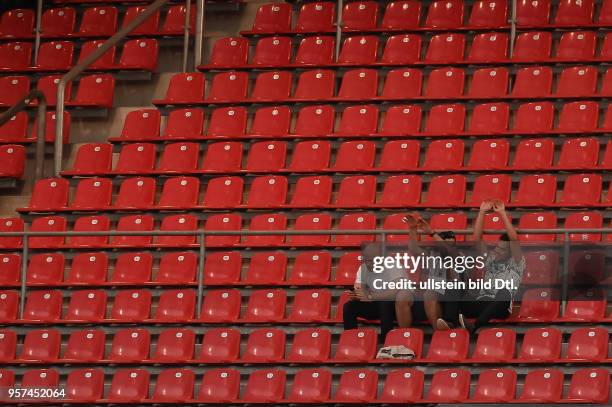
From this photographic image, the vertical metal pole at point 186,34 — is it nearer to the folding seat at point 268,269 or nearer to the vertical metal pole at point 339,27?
the vertical metal pole at point 339,27

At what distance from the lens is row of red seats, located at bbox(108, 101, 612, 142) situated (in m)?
12.3

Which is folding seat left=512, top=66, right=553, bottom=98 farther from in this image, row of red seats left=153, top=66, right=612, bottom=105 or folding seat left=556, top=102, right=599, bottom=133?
folding seat left=556, top=102, right=599, bottom=133

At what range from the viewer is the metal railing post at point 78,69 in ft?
43.4

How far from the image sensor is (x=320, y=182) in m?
12.2

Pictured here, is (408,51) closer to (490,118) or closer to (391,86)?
(391,86)

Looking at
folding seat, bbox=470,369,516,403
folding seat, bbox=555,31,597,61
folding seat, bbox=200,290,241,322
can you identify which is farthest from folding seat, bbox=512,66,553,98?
folding seat, bbox=470,369,516,403

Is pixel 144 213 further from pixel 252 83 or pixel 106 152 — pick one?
pixel 252 83

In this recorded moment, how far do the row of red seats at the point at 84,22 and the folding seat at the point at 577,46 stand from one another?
3.58 metres

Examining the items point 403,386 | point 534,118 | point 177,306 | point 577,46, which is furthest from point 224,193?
point 577,46

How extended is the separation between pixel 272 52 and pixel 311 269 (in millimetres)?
3010

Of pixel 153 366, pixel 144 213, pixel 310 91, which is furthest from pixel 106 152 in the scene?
pixel 153 366

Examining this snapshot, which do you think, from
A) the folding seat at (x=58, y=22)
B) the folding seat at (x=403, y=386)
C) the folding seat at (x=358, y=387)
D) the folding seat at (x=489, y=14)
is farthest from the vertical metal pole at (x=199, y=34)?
the folding seat at (x=403, y=386)

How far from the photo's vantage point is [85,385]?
1103 centimetres

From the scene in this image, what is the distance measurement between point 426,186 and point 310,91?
163 centimetres
